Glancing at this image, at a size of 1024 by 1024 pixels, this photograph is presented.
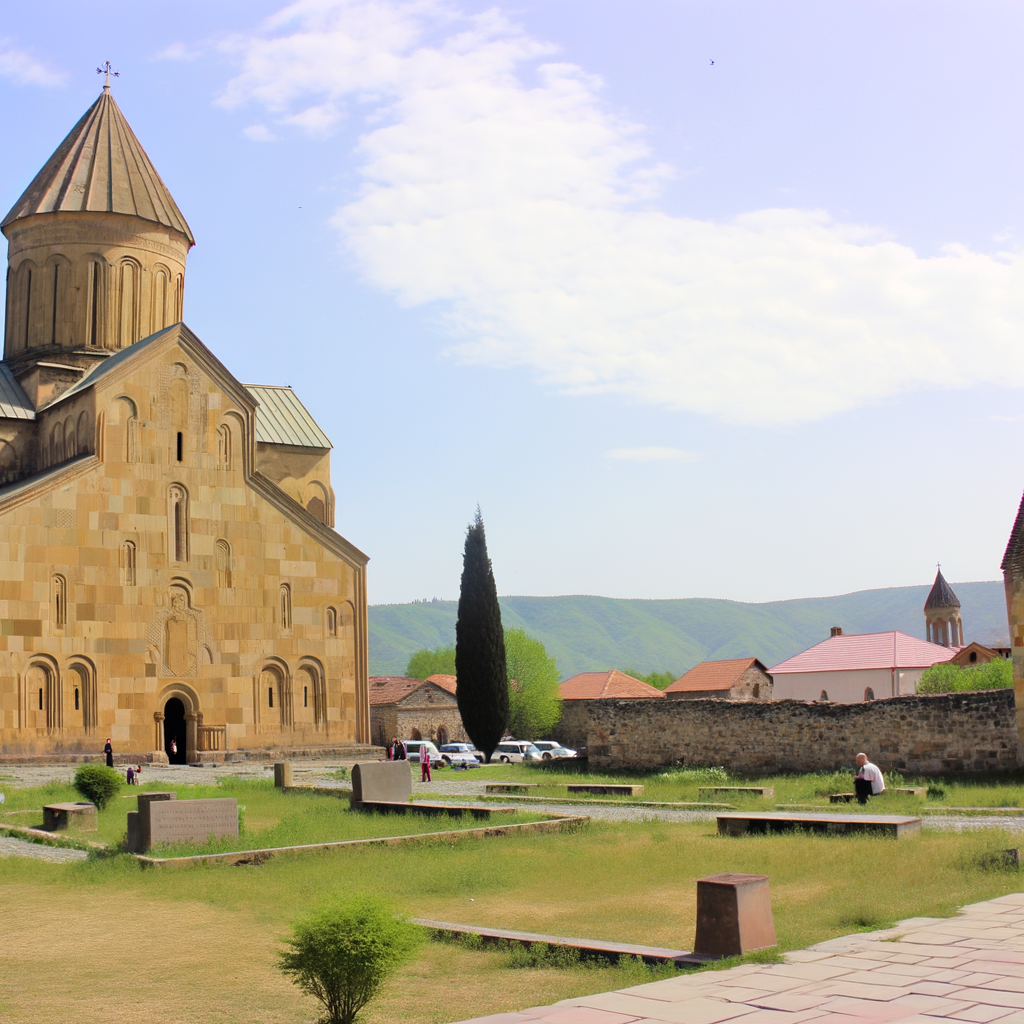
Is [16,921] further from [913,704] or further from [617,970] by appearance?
[913,704]

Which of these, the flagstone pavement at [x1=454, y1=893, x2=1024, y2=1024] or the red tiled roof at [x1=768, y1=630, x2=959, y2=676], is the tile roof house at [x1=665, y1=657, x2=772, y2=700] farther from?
the flagstone pavement at [x1=454, y1=893, x2=1024, y2=1024]

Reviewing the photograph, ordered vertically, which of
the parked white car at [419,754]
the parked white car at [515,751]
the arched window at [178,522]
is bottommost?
the parked white car at [515,751]

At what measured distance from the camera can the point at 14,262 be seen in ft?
113

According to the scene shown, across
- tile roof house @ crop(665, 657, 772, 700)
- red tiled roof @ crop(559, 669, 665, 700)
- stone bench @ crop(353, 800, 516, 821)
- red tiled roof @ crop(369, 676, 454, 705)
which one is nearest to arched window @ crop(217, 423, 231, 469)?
stone bench @ crop(353, 800, 516, 821)

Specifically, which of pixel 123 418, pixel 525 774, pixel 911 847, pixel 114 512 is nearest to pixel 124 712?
pixel 114 512

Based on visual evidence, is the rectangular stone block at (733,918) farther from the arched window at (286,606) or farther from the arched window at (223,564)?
the arched window at (286,606)

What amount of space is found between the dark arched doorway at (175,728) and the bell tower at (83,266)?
385 inches

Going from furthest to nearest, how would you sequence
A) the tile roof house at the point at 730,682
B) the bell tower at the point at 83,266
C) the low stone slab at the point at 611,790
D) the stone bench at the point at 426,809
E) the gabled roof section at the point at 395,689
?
the tile roof house at the point at 730,682, the gabled roof section at the point at 395,689, the bell tower at the point at 83,266, the low stone slab at the point at 611,790, the stone bench at the point at 426,809

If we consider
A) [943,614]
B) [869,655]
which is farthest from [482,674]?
[943,614]

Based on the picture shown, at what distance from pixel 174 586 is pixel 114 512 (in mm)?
2521

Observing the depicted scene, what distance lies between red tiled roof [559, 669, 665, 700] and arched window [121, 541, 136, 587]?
35217mm

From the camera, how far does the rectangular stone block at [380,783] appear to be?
17.4 metres

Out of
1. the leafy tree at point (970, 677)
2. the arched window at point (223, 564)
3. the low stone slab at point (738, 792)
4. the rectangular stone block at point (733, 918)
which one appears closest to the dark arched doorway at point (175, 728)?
the arched window at point (223, 564)

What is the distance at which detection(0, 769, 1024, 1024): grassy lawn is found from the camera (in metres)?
6.55
